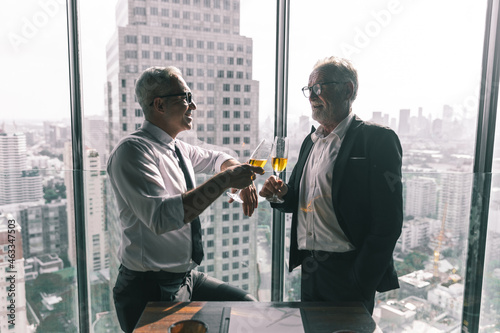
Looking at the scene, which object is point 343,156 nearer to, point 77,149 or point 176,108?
point 176,108

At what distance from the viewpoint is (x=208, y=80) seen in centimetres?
289

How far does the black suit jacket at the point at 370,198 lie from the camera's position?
148cm

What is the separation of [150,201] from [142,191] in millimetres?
56

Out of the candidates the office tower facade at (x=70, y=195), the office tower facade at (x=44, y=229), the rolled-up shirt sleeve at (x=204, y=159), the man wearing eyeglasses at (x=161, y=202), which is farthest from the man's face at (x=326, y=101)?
the office tower facade at (x=44, y=229)

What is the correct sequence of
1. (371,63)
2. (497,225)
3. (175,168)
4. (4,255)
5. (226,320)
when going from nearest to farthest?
(226,320)
(175,168)
(4,255)
(497,225)
(371,63)

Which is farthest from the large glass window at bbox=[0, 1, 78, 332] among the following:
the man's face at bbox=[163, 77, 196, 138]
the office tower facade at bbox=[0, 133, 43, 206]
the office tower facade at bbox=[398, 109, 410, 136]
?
the office tower facade at bbox=[398, 109, 410, 136]

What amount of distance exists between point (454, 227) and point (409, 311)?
74 cm

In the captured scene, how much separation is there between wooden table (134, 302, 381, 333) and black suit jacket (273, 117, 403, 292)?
229 millimetres

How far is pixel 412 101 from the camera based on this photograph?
8.84 ft

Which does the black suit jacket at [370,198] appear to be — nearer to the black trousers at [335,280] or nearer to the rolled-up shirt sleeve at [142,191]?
the black trousers at [335,280]

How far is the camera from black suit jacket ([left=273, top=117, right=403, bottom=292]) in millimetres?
1484

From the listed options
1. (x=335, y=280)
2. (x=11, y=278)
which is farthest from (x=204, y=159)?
(x=11, y=278)

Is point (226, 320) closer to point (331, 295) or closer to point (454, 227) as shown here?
point (331, 295)

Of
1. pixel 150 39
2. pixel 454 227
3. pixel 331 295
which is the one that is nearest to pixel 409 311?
pixel 454 227
